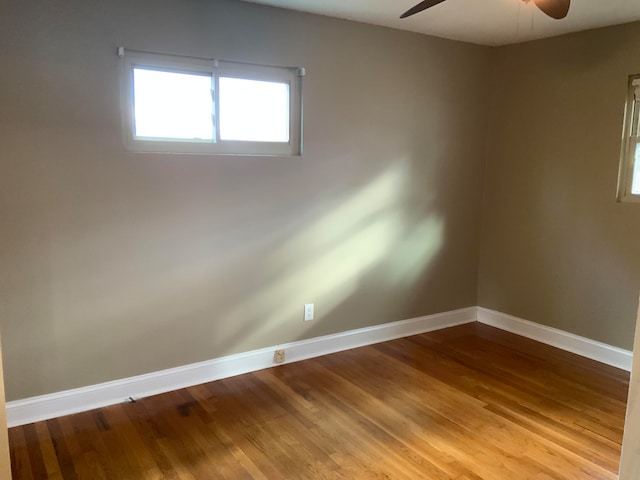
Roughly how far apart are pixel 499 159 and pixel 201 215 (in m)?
2.62

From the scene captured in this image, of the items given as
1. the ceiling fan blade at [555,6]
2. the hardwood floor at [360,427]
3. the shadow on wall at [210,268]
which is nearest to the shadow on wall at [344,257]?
the shadow on wall at [210,268]

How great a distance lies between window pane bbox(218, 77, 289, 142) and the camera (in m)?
3.11

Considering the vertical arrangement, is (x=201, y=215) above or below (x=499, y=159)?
below

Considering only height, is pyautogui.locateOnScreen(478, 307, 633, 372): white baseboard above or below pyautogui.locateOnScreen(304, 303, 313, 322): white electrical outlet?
below

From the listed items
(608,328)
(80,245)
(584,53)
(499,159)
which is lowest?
(608,328)

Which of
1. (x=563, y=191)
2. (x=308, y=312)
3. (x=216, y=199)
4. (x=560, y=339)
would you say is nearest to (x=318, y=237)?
(x=308, y=312)

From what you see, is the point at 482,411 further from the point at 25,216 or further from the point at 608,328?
the point at 25,216

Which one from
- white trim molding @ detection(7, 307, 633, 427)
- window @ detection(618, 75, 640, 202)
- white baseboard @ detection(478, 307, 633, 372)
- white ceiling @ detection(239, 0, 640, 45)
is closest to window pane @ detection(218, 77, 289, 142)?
white ceiling @ detection(239, 0, 640, 45)

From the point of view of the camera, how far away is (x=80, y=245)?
270cm

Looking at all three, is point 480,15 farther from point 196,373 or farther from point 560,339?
point 196,373

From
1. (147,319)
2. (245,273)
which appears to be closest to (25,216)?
(147,319)

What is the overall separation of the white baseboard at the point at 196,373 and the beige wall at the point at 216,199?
0.06 meters

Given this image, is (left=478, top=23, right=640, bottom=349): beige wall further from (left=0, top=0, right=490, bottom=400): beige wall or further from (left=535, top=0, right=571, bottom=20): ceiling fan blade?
(left=535, top=0, right=571, bottom=20): ceiling fan blade

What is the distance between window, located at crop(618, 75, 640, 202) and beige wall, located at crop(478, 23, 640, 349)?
5cm
